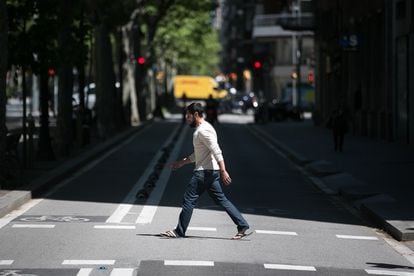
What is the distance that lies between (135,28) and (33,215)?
48.1 meters

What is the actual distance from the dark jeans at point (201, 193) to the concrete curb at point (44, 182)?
3.55 m

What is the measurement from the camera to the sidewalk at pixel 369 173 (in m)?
16.8

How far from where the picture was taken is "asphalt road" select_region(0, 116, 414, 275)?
38.5ft

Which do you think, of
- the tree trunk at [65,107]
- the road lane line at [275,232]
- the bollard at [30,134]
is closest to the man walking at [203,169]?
the road lane line at [275,232]

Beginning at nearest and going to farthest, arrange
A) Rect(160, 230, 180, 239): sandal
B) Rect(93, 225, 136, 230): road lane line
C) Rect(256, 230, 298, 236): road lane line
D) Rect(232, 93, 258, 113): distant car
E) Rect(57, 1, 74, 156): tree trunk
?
Rect(160, 230, 180, 239): sandal
Rect(256, 230, 298, 236): road lane line
Rect(93, 225, 136, 230): road lane line
Rect(57, 1, 74, 156): tree trunk
Rect(232, 93, 258, 113): distant car

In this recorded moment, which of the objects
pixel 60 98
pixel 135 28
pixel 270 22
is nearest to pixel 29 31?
pixel 60 98

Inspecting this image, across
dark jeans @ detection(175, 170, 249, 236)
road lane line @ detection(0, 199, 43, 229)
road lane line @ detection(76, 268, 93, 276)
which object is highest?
dark jeans @ detection(175, 170, 249, 236)

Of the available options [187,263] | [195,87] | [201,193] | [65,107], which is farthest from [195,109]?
[195,87]

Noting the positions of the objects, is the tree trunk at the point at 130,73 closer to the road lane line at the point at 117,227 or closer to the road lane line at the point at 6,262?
the road lane line at the point at 117,227

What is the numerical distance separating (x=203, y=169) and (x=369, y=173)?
1188 centimetres

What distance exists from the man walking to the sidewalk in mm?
2396

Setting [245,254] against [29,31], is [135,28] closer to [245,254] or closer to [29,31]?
[29,31]

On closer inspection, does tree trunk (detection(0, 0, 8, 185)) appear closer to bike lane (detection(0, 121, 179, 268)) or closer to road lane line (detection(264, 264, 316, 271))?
bike lane (detection(0, 121, 179, 268))

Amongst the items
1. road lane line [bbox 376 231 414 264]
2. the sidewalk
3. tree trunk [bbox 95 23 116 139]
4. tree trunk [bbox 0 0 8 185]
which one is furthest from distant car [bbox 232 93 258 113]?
road lane line [bbox 376 231 414 264]
